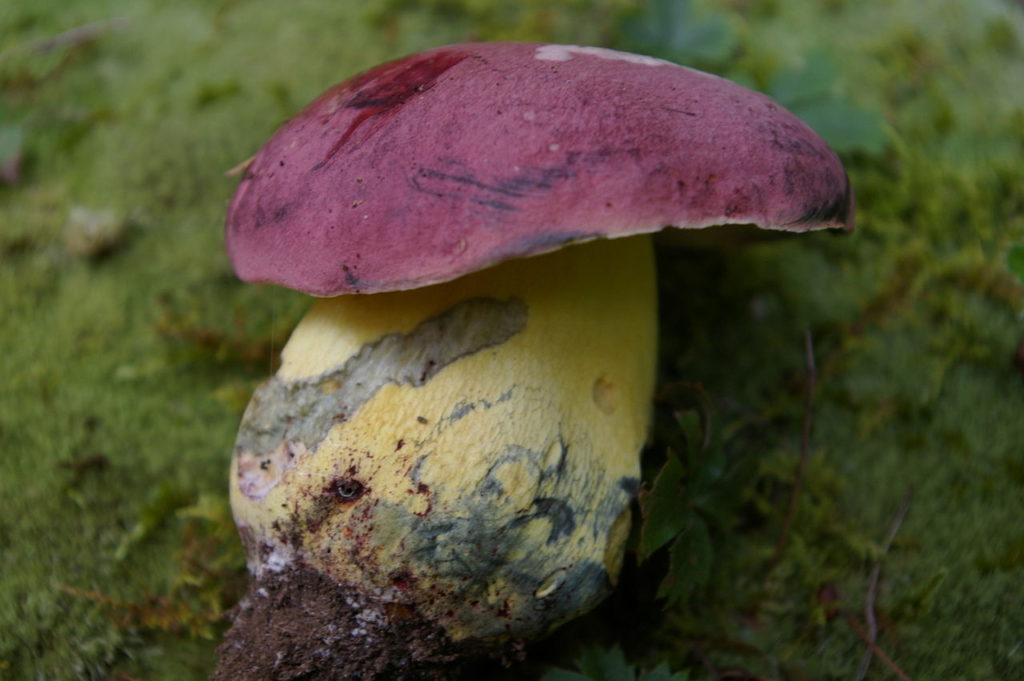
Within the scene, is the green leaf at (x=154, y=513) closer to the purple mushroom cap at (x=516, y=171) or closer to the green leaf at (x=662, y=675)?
the purple mushroom cap at (x=516, y=171)

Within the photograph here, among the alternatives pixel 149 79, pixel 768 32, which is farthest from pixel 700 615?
pixel 149 79

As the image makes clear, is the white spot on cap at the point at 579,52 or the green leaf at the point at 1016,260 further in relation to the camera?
the green leaf at the point at 1016,260

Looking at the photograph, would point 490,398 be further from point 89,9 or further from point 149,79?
point 89,9

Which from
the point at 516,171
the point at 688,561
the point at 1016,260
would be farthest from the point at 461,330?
the point at 1016,260

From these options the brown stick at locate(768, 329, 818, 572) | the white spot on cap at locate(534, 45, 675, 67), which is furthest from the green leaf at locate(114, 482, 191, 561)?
the brown stick at locate(768, 329, 818, 572)

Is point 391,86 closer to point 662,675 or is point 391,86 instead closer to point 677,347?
point 677,347

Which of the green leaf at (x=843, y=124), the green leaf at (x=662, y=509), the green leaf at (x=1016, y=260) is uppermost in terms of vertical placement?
the green leaf at (x=843, y=124)

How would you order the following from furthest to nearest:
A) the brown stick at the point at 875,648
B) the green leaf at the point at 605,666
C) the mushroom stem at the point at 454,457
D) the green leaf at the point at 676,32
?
the green leaf at the point at 676,32 < the brown stick at the point at 875,648 < the green leaf at the point at 605,666 < the mushroom stem at the point at 454,457

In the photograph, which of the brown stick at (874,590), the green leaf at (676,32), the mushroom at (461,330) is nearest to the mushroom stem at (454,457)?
the mushroom at (461,330)
